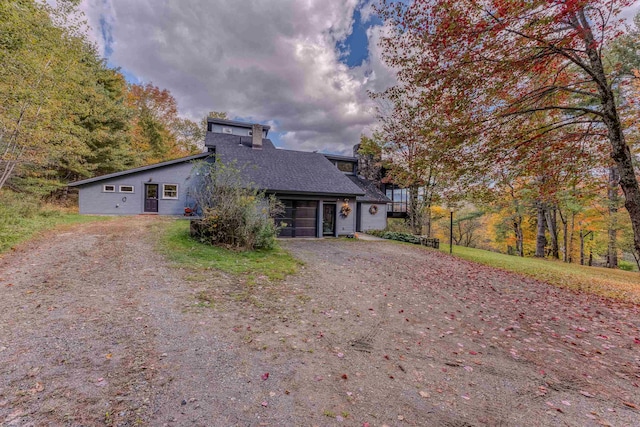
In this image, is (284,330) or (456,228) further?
(456,228)

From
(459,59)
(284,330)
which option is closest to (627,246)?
(459,59)

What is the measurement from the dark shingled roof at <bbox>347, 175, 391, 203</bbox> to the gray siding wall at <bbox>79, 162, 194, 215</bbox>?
11812mm

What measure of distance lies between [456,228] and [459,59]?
3000 centimetres

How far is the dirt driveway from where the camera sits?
2174mm

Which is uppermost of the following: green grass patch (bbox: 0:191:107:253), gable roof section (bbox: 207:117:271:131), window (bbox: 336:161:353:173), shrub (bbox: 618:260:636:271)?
gable roof section (bbox: 207:117:271:131)

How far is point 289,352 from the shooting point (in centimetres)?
310

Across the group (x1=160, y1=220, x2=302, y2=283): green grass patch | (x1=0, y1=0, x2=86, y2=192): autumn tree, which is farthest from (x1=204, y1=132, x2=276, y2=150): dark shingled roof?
(x1=160, y1=220, x2=302, y2=283): green grass patch

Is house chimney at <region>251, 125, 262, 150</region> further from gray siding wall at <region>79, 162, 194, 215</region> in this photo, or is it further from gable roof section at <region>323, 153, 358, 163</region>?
gable roof section at <region>323, 153, 358, 163</region>

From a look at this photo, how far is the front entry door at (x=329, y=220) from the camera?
48.8ft

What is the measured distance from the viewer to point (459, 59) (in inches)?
211

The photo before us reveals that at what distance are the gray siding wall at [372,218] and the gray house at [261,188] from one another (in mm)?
2823

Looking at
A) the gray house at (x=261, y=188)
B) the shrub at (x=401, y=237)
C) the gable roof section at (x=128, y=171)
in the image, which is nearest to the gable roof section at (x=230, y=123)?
the gray house at (x=261, y=188)

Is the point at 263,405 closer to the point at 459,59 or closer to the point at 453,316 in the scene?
the point at 453,316

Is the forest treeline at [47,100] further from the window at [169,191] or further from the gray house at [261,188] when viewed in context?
the window at [169,191]
